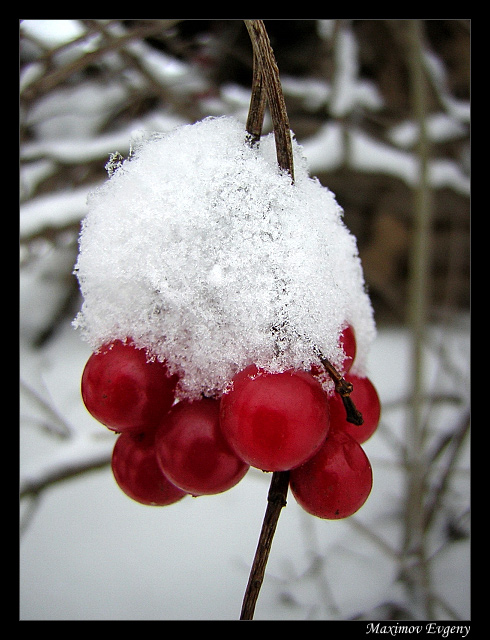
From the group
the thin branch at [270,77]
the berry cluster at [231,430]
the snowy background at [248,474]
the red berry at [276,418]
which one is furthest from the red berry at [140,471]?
the snowy background at [248,474]

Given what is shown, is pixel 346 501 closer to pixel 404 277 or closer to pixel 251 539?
pixel 251 539

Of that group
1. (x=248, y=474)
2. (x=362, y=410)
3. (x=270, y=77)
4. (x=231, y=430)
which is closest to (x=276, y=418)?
(x=231, y=430)

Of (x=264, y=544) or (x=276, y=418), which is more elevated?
(x=276, y=418)

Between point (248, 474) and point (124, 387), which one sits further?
point (248, 474)

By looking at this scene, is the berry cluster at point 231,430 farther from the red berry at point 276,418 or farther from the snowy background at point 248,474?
the snowy background at point 248,474

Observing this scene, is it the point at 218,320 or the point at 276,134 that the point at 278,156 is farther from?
the point at 218,320

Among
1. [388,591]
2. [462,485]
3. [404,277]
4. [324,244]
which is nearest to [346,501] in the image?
[324,244]
